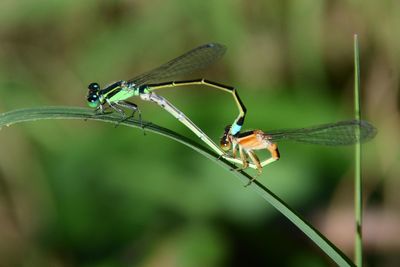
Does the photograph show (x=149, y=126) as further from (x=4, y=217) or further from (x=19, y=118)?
(x=4, y=217)

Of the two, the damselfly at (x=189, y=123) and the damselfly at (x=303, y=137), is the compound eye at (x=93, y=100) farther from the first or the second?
the damselfly at (x=303, y=137)

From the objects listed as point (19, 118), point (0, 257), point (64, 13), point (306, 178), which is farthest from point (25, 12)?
point (19, 118)

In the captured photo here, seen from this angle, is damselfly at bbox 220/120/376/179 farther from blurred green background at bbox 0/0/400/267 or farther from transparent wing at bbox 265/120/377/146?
blurred green background at bbox 0/0/400/267

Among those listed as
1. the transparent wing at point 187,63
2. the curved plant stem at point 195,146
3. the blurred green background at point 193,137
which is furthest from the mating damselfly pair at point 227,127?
the blurred green background at point 193,137

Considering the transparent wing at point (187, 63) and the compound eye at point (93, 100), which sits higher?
the transparent wing at point (187, 63)

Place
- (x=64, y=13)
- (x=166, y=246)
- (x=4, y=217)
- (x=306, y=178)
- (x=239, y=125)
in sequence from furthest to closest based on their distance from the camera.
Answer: (x=64, y=13), (x=4, y=217), (x=306, y=178), (x=166, y=246), (x=239, y=125)

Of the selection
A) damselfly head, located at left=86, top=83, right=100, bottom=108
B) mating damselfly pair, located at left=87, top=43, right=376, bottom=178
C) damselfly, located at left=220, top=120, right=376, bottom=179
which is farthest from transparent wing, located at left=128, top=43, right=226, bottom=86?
damselfly, located at left=220, top=120, right=376, bottom=179

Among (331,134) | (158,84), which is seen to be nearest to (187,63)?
(158,84)

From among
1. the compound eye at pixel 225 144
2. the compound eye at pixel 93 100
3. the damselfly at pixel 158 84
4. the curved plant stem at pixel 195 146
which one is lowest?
the curved plant stem at pixel 195 146
